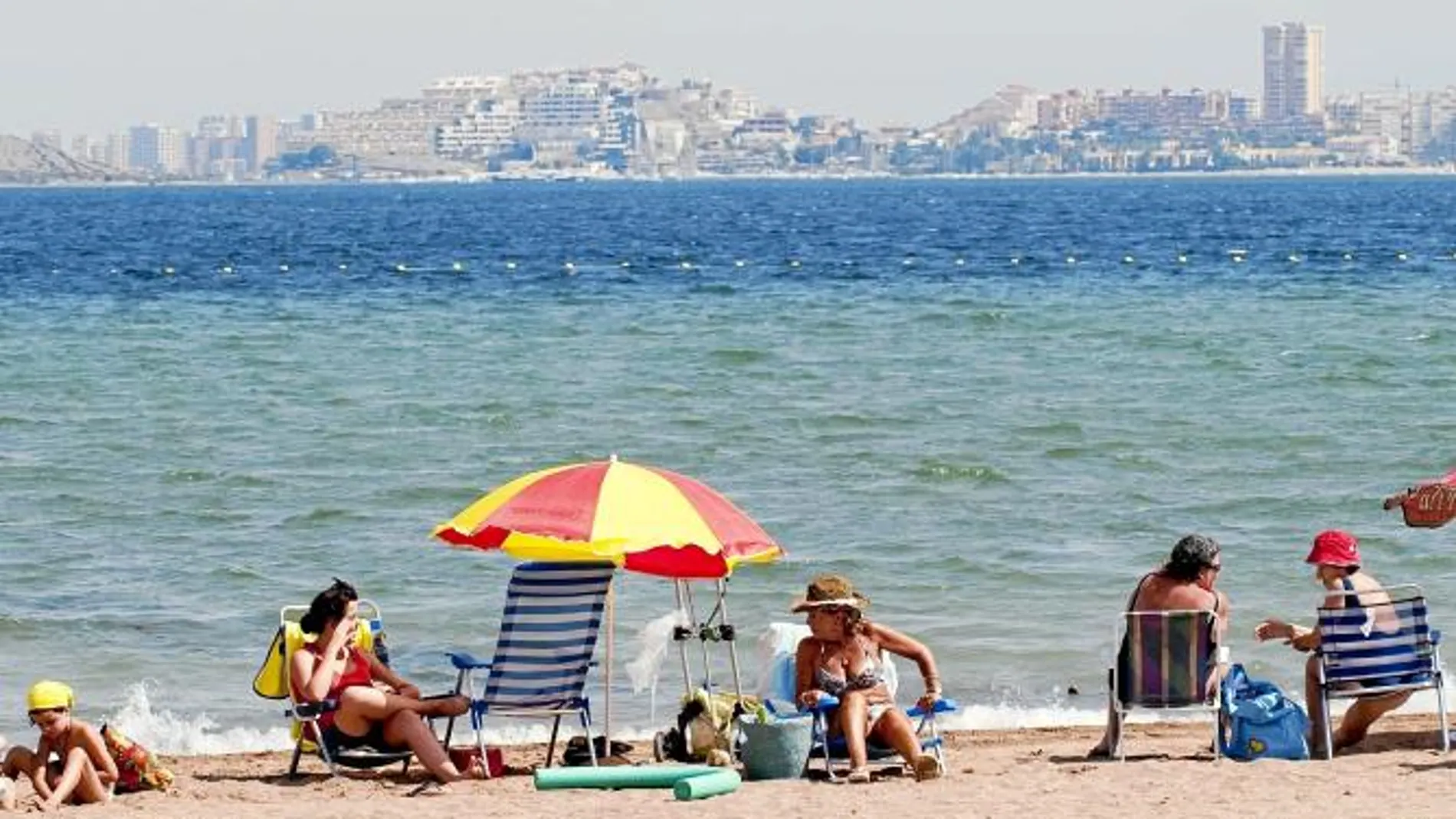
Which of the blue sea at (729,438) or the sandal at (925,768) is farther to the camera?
the blue sea at (729,438)

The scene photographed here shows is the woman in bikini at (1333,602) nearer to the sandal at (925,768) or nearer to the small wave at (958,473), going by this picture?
the sandal at (925,768)

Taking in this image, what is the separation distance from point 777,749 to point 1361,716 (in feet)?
7.86

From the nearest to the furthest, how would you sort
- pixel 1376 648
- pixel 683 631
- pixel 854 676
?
pixel 854 676, pixel 1376 648, pixel 683 631

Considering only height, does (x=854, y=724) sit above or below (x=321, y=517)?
above

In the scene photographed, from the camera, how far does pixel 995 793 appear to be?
962cm

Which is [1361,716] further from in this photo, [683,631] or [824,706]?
[683,631]

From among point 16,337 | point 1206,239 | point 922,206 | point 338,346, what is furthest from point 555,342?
point 922,206

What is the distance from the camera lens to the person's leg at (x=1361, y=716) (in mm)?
10672

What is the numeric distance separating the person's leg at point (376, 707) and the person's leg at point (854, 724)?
1.40m

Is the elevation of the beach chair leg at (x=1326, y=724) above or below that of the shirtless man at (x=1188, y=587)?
below

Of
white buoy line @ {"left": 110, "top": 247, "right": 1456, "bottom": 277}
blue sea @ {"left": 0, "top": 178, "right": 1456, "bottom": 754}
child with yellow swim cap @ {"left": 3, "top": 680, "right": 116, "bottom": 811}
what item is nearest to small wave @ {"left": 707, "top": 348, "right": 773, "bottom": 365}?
blue sea @ {"left": 0, "top": 178, "right": 1456, "bottom": 754}

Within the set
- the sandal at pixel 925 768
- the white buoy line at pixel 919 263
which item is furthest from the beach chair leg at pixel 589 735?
the white buoy line at pixel 919 263

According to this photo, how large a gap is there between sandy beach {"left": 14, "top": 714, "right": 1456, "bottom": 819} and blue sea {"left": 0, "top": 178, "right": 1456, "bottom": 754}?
168cm

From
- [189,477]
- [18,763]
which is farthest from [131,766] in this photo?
[189,477]
